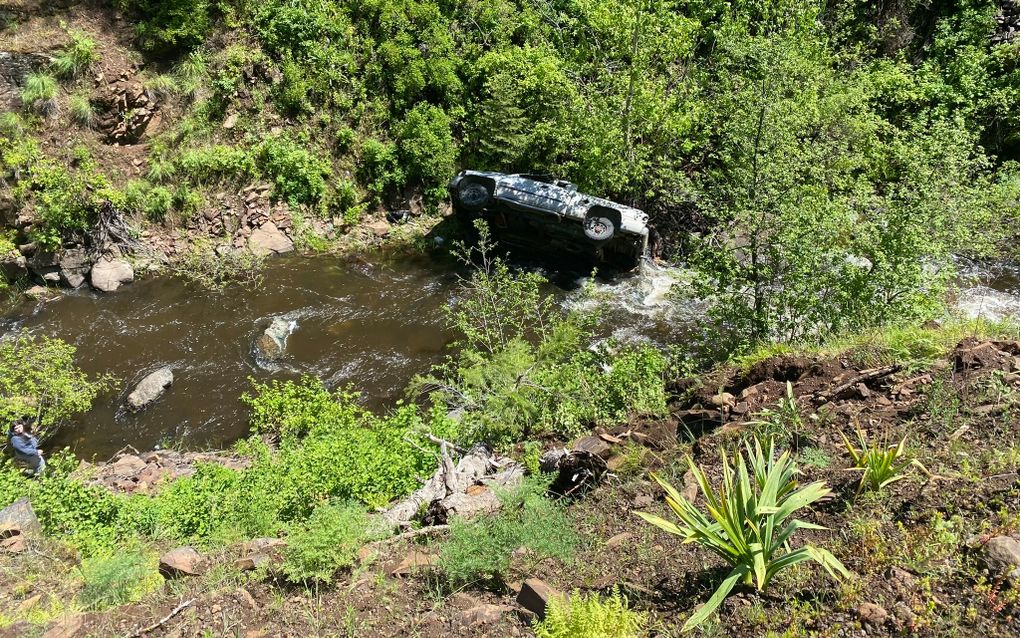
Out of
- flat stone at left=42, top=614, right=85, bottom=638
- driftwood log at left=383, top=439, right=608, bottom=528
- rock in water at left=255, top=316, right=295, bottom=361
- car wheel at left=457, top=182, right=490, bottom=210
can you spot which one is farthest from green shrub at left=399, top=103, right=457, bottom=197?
flat stone at left=42, top=614, right=85, bottom=638

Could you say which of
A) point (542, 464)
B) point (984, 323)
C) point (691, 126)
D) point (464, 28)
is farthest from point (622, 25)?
point (542, 464)

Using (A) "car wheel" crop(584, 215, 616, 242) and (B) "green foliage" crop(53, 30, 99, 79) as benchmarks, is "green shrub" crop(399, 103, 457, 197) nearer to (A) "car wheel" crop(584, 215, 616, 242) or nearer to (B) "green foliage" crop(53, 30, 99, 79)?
(A) "car wheel" crop(584, 215, 616, 242)

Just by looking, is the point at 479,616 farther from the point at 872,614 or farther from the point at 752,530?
the point at 872,614

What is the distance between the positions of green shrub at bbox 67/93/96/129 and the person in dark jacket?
717cm

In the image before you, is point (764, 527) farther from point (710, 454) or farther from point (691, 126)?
point (691, 126)

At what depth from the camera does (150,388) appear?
31.8 feet

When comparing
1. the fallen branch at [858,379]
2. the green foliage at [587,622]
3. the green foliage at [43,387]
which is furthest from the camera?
the green foliage at [43,387]

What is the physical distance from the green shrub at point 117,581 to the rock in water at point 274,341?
16.3 ft

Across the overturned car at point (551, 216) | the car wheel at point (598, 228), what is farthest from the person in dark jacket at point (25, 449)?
the car wheel at point (598, 228)

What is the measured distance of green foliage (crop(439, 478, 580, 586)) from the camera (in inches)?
181

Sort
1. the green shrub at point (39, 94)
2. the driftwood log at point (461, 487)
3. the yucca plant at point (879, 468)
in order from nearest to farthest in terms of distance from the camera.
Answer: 1. the yucca plant at point (879, 468)
2. the driftwood log at point (461, 487)
3. the green shrub at point (39, 94)

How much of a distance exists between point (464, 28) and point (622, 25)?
4420 mm

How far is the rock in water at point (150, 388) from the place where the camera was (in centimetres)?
953

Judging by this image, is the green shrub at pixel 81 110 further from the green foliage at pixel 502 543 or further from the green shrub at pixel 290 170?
the green foliage at pixel 502 543
